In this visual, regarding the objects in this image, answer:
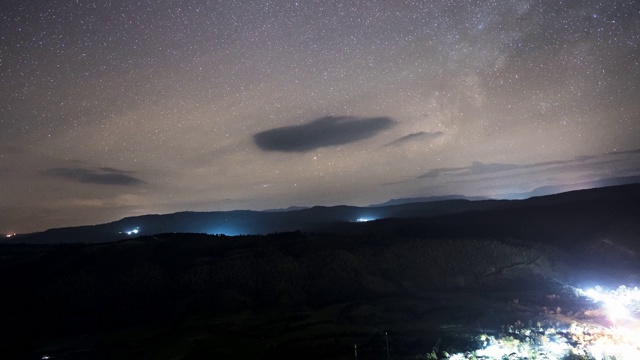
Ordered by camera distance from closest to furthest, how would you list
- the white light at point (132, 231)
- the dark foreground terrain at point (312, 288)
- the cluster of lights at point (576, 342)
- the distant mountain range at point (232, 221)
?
1. the cluster of lights at point (576, 342)
2. the dark foreground terrain at point (312, 288)
3. the distant mountain range at point (232, 221)
4. the white light at point (132, 231)

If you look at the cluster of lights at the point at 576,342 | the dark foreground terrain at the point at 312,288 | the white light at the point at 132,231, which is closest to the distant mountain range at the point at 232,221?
the white light at the point at 132,231

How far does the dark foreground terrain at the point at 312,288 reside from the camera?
23.9 m

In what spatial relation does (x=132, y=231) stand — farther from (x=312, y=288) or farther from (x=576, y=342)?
(x=576, y=342)

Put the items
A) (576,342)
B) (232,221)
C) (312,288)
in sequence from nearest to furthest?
(576,342) → (312,288) → (232,221)

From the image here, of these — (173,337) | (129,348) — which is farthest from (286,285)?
(129,348)

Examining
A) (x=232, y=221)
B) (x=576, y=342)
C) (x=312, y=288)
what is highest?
(x=232, y=221)

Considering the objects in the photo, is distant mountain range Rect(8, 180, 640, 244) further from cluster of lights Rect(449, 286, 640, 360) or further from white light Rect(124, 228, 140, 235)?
cluster of lights Rect(449, 286, 640, 360)

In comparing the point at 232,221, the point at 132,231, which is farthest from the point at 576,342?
the point at 132,231

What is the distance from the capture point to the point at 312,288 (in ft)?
121

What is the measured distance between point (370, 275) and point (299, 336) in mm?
16845

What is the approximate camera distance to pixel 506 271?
3634 cm

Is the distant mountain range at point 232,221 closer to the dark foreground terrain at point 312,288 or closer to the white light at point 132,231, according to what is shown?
the white light at point 132,231

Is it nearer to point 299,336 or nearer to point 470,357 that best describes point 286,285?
point 299,336

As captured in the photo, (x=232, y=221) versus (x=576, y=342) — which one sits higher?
(x=232, y=221)
